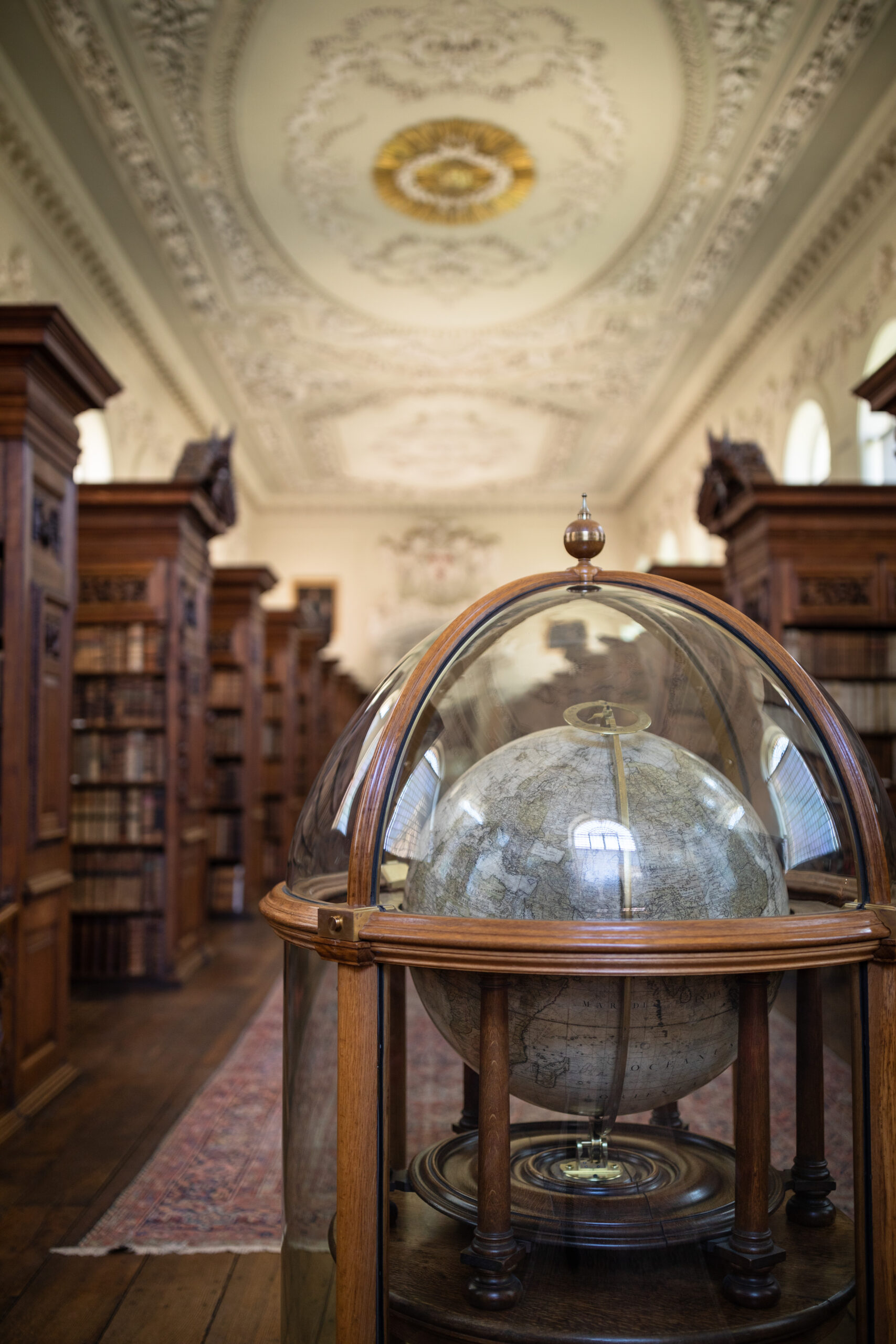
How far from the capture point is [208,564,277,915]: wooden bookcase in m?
8.37

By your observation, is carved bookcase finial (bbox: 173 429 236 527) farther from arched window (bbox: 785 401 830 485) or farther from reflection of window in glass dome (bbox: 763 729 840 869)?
arched window (bbox: 785 401 830 485)

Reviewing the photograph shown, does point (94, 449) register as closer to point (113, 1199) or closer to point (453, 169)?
point (453, 169)

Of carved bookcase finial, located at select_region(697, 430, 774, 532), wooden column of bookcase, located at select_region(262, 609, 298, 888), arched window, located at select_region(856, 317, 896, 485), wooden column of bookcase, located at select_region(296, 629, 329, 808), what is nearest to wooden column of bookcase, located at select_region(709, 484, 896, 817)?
carved bookcase finial, located at select_region(697, 430, 774, 532)

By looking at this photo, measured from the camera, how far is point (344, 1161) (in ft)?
5.40

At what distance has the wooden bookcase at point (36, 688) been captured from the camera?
3779 mm

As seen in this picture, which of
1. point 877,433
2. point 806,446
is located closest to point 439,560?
point 806,446

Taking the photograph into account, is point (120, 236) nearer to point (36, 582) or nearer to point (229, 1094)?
point (36, 582)

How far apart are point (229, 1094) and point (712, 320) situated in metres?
9.67

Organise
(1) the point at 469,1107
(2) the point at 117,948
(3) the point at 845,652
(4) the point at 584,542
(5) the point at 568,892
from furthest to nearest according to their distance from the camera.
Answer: (2) the point at 117,948, (3) the point at 845,652, (1) the point at 469,1107, (4) the point at 584,542, (5) the point at 568,892

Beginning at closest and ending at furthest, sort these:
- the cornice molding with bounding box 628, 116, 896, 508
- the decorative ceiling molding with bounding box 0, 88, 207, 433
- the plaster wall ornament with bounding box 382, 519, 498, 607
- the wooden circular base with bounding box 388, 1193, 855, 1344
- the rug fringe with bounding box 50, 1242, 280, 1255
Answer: the wooden circular base with bounding box 388, 1193, 855, 1344 → the rug fringe with bounding box 50, 1242, 280, 1255 → the decorative ceiling molding with bounding box 0, 88, 207, 433 → the cornice molding with bounding box 628, 116, 896, 508 → the plaster wall ornament with bounding box 382, 519, 498, 607

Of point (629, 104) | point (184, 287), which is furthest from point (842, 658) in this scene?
point (184, 287)

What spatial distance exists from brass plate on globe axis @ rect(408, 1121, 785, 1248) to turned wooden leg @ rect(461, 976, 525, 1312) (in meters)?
0.11

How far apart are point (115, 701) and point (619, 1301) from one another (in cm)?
505

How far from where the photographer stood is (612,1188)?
1866 millimetres
